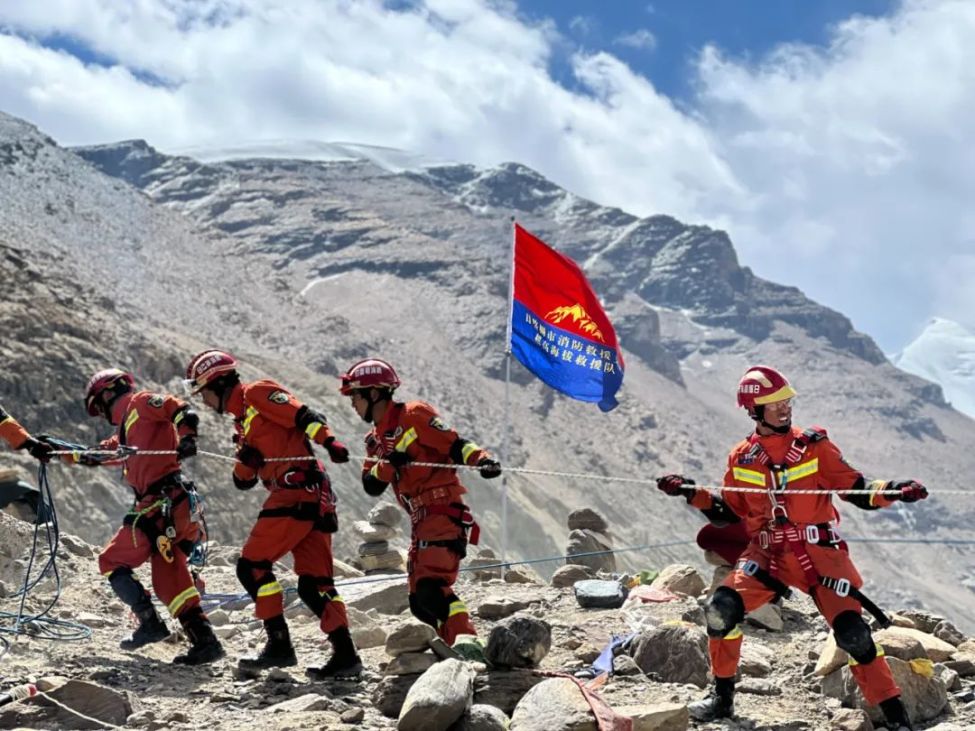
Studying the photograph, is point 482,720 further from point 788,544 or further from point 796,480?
point 796,480

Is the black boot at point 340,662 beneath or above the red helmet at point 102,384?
beneath

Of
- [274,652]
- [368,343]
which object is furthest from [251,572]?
[368,343]

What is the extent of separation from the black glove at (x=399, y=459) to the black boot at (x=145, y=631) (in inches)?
87.0

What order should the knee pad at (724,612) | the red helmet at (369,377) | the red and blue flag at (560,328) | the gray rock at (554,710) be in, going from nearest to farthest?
the gray rock at (554,710) → the knee pad at (724,612) → the red helmet at (369,377) → the red and blue flag at (560,328)

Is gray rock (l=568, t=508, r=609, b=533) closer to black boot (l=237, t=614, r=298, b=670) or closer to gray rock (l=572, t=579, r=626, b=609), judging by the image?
gray rock (l=572, t=579, r=626, b=609)

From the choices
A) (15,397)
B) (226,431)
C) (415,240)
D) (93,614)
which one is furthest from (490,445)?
(93,614)

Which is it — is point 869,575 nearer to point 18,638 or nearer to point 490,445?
point 490,445

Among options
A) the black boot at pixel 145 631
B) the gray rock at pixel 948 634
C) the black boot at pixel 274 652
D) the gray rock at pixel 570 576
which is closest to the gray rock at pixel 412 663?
the black boot at pixel 274 652

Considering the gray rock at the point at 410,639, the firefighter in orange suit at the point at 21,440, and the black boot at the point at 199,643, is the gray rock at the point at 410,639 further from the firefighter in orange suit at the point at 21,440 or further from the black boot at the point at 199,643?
the firefighter in orange suit at the point at 21,440

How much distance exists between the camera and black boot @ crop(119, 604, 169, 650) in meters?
8.13

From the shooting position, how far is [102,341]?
120 ft

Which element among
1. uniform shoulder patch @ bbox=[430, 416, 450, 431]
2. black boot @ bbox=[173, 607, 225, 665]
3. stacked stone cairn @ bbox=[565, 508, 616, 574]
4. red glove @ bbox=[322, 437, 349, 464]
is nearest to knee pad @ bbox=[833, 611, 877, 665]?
uniform shoulder patch @ bbox=[430, 416, 450, 431]

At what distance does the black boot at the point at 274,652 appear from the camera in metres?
7.47

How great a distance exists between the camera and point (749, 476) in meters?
6.65
